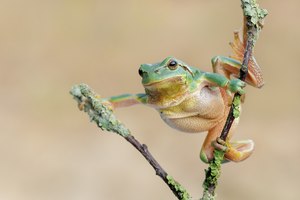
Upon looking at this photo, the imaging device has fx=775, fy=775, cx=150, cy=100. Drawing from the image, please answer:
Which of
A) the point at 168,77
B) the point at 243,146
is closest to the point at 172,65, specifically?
the point at 168,77

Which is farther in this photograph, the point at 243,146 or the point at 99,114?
the point at 243,146

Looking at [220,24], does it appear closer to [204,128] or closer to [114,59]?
[114,59]

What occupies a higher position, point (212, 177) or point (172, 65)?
point (172, 65)

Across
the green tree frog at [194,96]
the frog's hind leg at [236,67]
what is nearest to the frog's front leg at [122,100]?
the green tree frog at [194,96]

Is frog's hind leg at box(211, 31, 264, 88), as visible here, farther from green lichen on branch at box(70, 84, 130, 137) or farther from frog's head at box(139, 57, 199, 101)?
green lichen on branch at box(70, 84, 130, 137)

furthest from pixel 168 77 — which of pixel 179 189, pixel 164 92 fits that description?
pixel 179 189

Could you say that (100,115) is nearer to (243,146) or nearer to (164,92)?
(164,92)

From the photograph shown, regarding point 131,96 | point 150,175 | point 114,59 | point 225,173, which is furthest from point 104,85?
point 131,96
